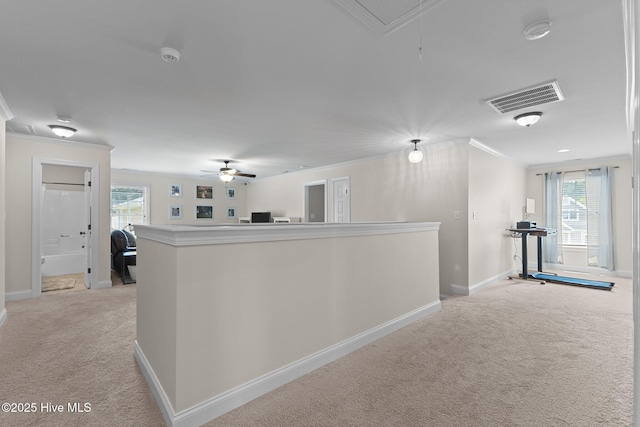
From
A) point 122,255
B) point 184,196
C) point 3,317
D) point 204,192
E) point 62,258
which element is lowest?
point 3,317

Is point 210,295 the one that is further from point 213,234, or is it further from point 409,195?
point 409,195

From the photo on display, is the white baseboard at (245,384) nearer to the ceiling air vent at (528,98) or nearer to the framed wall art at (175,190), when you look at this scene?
the ceiling air vent at (528,98)

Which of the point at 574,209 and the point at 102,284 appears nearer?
the point at 102,284

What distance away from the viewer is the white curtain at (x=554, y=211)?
6574 mm

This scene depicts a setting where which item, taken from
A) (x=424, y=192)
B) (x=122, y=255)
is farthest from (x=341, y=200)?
(x=122, y=255)

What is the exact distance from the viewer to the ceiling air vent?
9.01 feet

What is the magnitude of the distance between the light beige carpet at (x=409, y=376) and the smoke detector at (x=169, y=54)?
7.82 feet

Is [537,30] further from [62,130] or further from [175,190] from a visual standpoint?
[175,190]

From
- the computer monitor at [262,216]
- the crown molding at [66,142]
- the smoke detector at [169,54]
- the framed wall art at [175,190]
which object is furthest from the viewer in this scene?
the framed wall art at [175,190]

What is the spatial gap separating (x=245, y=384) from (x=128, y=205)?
7.61 metres

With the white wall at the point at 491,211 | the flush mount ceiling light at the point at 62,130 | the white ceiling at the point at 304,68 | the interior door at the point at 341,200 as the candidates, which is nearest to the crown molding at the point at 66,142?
the white ceiling at the point at 304,68

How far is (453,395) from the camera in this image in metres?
2.03

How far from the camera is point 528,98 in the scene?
2963 millimetres

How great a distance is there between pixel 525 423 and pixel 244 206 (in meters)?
8.91
